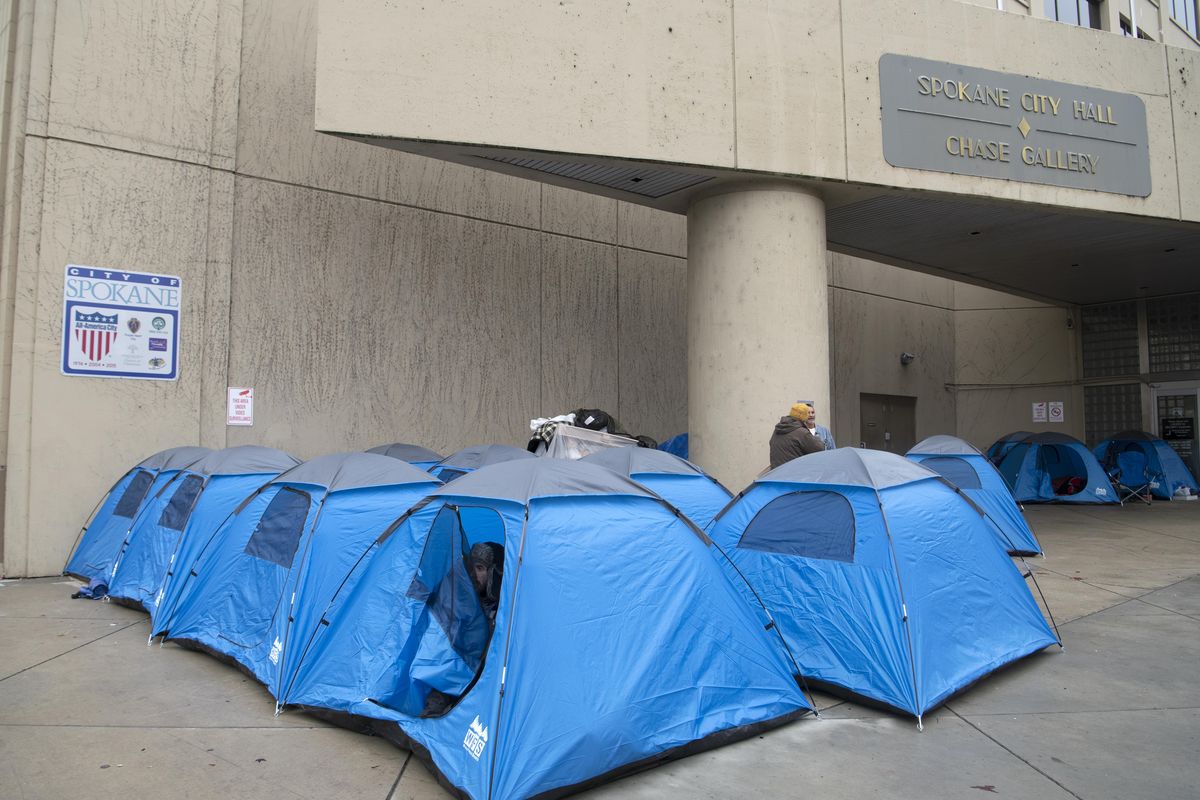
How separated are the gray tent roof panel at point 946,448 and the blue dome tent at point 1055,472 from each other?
580 centimetres

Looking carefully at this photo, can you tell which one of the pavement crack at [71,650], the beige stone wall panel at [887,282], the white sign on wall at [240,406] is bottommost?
the pavement crack at [71,650]

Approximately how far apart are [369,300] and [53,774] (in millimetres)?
8153

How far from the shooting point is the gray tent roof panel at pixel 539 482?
4.82m

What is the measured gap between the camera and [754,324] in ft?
32.6

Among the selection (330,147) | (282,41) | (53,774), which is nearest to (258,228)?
(330,147)

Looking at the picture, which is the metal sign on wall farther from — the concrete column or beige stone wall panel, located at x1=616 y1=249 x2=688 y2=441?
beige stone wall panel, located at x1=616 y1=249 x2=688 y2=441

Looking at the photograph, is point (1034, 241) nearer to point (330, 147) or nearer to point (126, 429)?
point (330, 147)

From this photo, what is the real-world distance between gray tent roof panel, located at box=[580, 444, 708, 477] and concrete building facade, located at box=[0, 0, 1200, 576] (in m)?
1.72

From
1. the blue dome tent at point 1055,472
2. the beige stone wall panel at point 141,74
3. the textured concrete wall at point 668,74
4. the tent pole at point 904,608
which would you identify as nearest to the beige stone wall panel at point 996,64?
the textured concrete wall at point 668,74

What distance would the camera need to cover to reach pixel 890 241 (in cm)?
1374

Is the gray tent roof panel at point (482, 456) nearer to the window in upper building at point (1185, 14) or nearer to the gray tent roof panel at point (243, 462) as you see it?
the gray tent roof panel at point (243, 462)

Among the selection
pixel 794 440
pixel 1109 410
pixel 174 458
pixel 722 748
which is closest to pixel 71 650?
pixel 174 458

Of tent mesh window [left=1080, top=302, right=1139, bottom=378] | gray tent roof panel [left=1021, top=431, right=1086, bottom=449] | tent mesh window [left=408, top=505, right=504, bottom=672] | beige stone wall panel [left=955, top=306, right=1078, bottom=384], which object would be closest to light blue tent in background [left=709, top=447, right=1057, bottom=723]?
tent mesh window [left=408, top=505, right=504, bottom=672]

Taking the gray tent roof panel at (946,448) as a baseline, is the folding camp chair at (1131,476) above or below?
below
